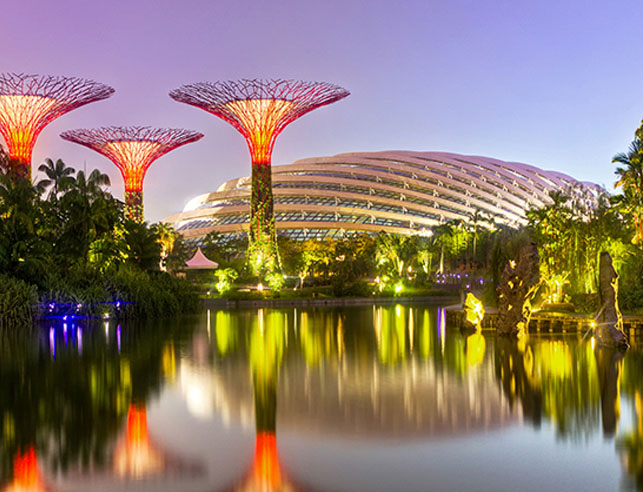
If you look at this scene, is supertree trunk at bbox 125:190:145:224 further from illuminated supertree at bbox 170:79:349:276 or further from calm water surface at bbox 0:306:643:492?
calm water surface at bbox 0:306:643:492

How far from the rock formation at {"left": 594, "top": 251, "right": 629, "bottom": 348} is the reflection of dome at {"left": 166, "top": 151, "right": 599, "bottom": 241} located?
7489cm

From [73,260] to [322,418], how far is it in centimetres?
2812

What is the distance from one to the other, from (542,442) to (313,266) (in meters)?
57.6

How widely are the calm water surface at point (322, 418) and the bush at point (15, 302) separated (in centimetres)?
891

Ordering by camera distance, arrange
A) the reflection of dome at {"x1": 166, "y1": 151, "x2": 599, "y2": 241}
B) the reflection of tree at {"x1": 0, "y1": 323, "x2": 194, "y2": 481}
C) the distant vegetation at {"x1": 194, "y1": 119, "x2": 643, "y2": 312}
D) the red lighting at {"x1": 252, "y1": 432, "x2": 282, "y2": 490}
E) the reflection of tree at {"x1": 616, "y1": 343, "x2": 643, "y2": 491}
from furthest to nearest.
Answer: the reflection of dome at {"x1": 166, "y1": 151, "x2": 599, "y2": 241}
the distant vegetation at {"x1": 194, "y1": 119, "x2": 643, "y2": 312}
the reflection of tree at {"x1": 0, "y1": 323, "x2": 194, "y2": 481}
the reflection of tree at {"x1": 616, "y1": 343, "x2": 643, "y2": 491}
the red lighting at {"x1": 252, "y1": 432, "x2": 282, "y2": 490}

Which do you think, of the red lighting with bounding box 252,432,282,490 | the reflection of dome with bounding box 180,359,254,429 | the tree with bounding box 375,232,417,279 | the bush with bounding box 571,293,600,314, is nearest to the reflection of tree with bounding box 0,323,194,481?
the reflection of dome with bounding box 180,359,254,429

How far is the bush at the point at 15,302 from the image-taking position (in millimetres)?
29797

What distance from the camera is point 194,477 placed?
858 centimetres

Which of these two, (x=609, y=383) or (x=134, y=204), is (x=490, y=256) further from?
(x=609, y=383)

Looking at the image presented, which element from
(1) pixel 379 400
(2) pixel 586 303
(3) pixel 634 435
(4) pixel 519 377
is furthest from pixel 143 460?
(2) pixel 586 303

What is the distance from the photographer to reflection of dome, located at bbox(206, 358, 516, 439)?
11.0m

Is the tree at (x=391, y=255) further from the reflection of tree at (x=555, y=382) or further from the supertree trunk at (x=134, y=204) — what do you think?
the reflection of tree at (x=555, y=382)

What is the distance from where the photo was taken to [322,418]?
1159 centimetres

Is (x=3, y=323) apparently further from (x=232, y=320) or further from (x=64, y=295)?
(x=232, y=320)
